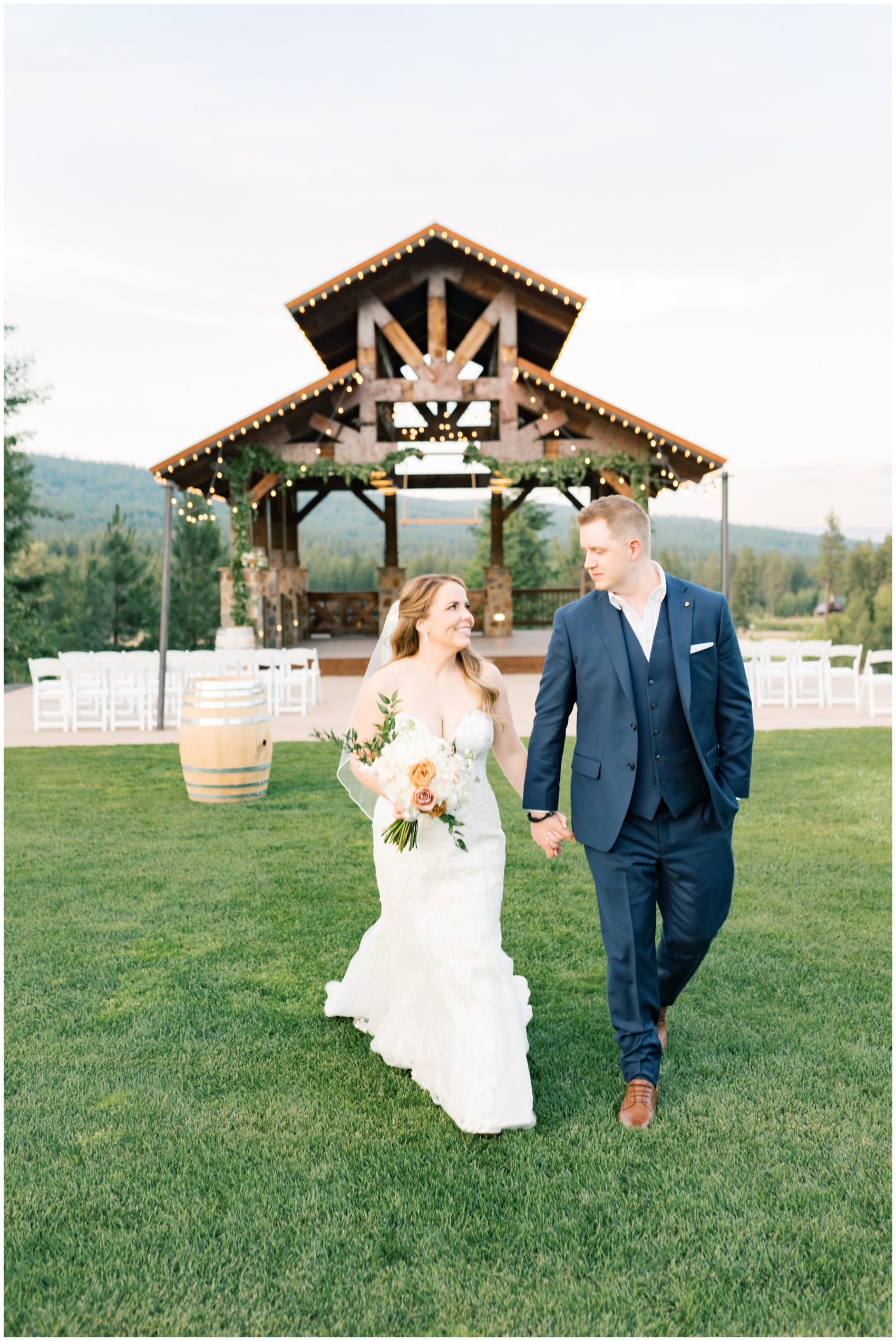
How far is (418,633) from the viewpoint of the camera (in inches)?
135

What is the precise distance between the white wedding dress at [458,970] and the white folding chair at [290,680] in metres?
8.85

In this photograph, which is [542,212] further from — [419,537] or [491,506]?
[419,537]

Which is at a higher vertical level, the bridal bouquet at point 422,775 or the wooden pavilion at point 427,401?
the wooden pavilion at point 427,401

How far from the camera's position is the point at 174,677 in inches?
481

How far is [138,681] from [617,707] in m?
9.84

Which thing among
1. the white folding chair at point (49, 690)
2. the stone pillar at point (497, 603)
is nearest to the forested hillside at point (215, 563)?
the stone pillar at point (497, 603)

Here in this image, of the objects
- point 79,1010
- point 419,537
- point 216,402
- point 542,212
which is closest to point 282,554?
point 542,212

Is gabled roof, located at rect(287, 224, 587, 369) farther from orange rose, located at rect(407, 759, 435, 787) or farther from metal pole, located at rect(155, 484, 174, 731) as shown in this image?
orange rose, located at rect(407, 759, 435, 787)

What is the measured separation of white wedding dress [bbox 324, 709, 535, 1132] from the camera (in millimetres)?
2977

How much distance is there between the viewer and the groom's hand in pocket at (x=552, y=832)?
3.11 m

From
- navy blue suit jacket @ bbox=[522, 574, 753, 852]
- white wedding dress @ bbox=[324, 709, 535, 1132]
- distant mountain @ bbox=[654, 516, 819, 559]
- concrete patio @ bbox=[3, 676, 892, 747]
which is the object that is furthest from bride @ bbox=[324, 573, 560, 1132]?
distant mountain @ bbox=[654, 516, 819, 559]

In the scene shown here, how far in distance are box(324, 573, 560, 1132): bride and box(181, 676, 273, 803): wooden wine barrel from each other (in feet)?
13.8

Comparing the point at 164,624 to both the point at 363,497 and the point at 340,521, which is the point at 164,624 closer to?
the point at 363,497

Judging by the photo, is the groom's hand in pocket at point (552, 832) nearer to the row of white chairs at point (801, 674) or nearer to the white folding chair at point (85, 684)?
the white folding chair at point (85, 684)
